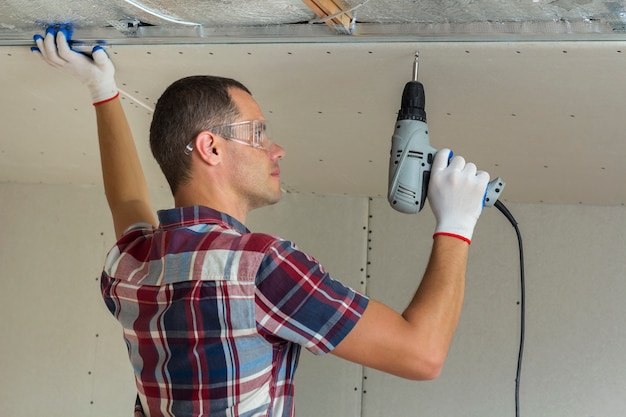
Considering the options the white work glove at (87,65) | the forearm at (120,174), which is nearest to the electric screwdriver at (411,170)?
the forearm at (120,174)

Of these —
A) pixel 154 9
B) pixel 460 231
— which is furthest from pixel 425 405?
pixel 154 9

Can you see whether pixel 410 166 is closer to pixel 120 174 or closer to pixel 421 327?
pixel 421 327

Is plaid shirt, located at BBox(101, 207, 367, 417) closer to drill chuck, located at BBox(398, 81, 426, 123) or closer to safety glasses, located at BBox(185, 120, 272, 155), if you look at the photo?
safety glasses, located at BBox(185, 120, 272, 155)

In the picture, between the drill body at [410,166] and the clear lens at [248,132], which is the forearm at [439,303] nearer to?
the drill body at [410,166]

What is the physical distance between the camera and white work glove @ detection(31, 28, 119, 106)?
1.87 metres

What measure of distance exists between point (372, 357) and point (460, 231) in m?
0.29

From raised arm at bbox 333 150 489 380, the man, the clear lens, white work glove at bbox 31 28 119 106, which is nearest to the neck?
the man

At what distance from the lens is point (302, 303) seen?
1.23 metres

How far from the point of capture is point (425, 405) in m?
2.76

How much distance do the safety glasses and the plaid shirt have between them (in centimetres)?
17

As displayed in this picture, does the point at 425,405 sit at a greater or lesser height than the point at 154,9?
lesser

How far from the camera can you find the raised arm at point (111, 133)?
1736mm

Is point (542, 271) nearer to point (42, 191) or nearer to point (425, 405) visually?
point (425, 405)

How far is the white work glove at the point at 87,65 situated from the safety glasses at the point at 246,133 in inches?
21.3
